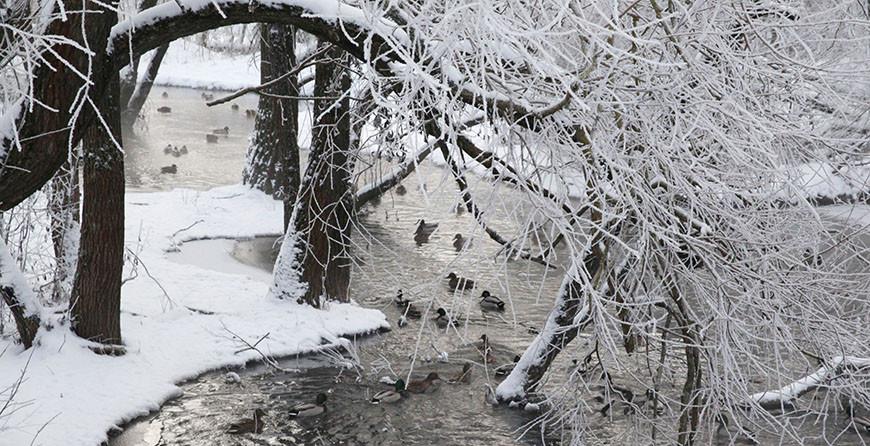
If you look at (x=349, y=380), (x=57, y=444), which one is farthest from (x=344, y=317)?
(x=57, y=444)

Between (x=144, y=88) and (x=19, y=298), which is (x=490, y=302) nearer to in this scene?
(x=19, y=298)

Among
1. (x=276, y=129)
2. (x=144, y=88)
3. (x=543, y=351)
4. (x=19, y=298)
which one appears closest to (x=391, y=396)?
(x=543, y=351)

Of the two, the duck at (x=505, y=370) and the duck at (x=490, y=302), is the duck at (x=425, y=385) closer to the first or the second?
the duck at (x=505, y=370)

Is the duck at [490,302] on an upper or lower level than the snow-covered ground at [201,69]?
lower

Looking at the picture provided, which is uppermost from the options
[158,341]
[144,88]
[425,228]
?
[144,88]

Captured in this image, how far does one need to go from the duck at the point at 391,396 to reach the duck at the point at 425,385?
14cm

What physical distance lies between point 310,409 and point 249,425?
0.77 meters

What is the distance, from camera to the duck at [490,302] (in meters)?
13.0

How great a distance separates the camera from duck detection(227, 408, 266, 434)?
9008 mm

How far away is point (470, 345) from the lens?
11.6 meters

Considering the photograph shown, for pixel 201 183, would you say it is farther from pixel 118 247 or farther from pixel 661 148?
pixel 661 148

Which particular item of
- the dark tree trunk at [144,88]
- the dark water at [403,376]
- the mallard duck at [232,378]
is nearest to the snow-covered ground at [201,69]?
the dark tree trunk at [144,88]

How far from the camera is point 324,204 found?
39.2 feet

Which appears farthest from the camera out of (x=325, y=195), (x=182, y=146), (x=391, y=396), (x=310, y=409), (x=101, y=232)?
(x=182, y=146)
